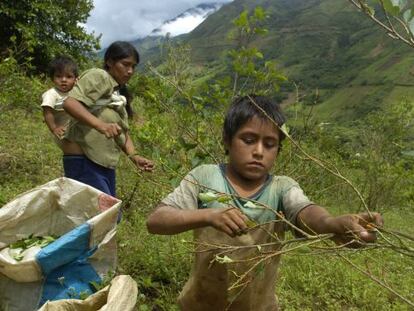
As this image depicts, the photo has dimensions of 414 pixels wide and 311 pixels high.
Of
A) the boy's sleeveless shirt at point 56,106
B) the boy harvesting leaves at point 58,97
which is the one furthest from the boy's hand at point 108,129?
the boy's sleeveless shirt at point 56,106

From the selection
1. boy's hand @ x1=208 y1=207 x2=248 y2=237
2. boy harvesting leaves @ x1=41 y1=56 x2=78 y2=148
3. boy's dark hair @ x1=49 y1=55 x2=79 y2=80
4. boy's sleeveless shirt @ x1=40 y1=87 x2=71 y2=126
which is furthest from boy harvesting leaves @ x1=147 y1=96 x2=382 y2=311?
boy's dark hair @ x1=49 y1=55 x2=79 y2=80

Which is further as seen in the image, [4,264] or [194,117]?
[194,117]

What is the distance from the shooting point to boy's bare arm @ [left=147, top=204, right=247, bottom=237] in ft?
3.86

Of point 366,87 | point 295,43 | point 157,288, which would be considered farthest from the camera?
point 295,43

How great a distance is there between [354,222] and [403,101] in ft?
21.2

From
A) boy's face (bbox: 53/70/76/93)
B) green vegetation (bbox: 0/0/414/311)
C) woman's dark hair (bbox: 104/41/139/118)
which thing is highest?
woman's dark hair (bbox: 104/41/139/118)

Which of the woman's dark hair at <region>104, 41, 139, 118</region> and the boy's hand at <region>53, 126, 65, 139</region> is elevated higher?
the woman's dark hair at <region>104, 41, 139, 118</region>

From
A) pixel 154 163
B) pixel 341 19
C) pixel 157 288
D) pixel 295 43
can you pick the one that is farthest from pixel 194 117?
pixel 341 19

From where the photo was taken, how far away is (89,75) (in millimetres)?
2793

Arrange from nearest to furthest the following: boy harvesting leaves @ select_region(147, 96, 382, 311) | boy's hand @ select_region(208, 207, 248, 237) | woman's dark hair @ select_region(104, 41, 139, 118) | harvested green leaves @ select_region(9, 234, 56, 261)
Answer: boy's hand @ select_region(208, 207, 248, 237), boy harvesting leaves @ select_region(147, 96, 382, 311), harvested green leaves @ select_region(9, 234, 56, 261), woman's dark hair @ select_region(104, 41, 139, 118)

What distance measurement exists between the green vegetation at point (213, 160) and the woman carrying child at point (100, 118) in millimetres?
226

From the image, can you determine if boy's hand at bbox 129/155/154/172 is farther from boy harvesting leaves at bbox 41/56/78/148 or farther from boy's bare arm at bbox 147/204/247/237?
boy's bare arm at bbox 147/204/247/237

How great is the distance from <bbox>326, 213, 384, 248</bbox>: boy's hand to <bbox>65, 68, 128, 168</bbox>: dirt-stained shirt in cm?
195

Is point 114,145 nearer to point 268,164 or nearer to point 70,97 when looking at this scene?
point 70,97
